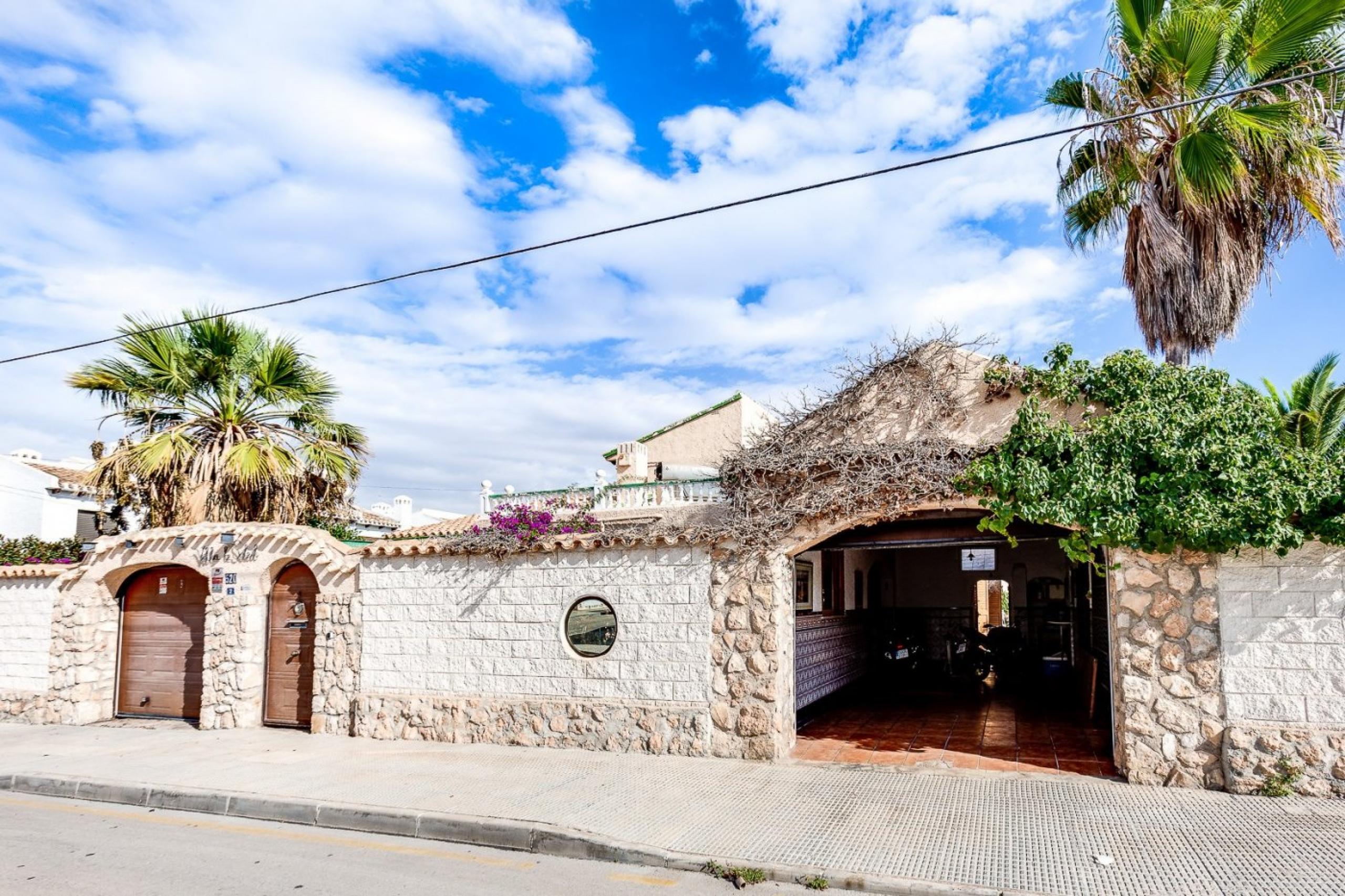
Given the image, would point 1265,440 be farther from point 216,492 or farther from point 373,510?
point 373,510

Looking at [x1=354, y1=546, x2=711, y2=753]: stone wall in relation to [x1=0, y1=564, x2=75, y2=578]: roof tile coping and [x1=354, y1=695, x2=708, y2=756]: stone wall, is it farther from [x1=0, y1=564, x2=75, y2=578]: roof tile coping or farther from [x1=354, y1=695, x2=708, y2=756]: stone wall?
[x1=0, y1=564, x2=75, y2=578]: roof tile coping

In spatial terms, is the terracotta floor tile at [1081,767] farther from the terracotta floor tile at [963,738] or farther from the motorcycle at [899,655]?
the motorcycle at [899,655]

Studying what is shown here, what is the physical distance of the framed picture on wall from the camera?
38.5ft

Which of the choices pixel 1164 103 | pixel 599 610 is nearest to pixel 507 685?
pixel 599 610

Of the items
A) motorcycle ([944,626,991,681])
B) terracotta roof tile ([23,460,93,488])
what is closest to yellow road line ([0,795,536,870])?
motorcycle ([944,626,991,681])

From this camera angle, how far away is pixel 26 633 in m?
13.0

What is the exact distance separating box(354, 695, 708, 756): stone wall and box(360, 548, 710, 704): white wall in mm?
131

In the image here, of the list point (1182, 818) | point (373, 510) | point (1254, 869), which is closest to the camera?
point (1254, 869)

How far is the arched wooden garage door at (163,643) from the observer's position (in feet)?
41.5

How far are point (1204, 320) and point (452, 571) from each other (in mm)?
9726

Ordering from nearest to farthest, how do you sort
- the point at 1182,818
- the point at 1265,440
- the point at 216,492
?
the point at 1182,818
the point at 1265,440
the point at 216,492

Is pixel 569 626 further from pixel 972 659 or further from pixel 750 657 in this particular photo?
pixel 972 659

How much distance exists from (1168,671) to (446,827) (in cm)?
674

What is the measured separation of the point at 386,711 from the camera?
1053 cm
